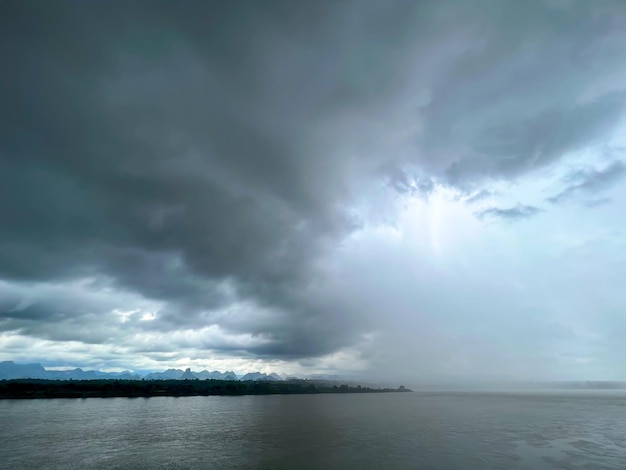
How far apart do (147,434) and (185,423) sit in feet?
71.2

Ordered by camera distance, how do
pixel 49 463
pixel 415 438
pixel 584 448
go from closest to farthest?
pixel 49 463
pixel 584 448
pixel 415 438

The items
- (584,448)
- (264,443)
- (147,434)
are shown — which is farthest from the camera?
(147,434)

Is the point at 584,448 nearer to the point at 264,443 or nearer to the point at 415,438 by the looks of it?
the point at 415,438

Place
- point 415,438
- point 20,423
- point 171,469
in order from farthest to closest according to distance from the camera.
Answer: point 20,423
point 415,438
point 171,469

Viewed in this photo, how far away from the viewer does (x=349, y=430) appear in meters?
90.0

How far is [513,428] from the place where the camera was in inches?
3644

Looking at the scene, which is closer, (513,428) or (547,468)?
(547,468)

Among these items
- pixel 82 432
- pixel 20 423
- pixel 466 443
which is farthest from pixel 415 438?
pixel 20 423

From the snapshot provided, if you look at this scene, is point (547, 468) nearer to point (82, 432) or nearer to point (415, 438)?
point (415, 438)

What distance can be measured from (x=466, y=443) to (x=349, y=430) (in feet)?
95.6

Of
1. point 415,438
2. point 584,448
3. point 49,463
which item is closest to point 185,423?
point 49,463

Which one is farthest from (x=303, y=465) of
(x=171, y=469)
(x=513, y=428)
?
(x=513, y=428)

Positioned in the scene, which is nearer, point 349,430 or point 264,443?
point 264,443

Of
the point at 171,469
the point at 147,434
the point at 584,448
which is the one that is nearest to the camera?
the point at 171,469
